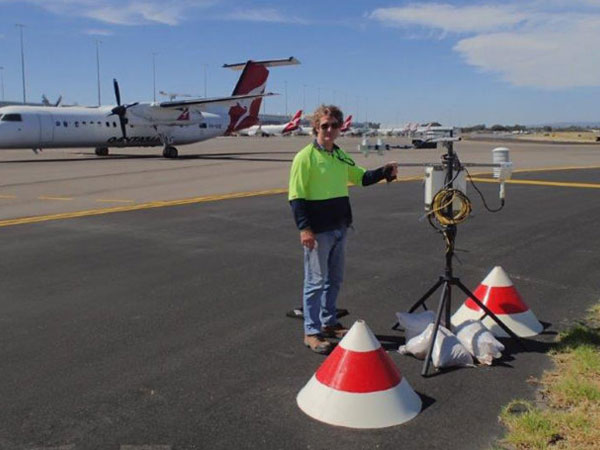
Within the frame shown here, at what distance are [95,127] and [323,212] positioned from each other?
2798cm

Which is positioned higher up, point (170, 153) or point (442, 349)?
point (170, 153)

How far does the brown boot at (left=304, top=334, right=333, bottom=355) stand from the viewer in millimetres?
4668

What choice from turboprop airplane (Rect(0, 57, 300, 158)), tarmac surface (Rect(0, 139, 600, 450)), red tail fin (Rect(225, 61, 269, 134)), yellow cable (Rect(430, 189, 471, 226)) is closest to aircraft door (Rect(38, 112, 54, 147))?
turboprop airplane (Rect(0, 57, 300, 158))

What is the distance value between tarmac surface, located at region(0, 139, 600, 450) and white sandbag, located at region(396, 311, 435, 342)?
0.94 feet

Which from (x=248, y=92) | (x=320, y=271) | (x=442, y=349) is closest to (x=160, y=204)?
(x=320, y=271)

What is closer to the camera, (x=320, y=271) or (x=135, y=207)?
(x=320, y=271)

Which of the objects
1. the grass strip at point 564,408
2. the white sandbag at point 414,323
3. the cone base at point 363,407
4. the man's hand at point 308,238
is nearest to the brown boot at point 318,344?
the white sandbag at point 414,323

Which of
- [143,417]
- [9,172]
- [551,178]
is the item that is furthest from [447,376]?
[9,172]

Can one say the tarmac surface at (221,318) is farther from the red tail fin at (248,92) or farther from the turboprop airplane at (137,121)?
the red tail fin at (248,92)

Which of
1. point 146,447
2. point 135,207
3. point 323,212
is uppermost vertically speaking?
point 323,212

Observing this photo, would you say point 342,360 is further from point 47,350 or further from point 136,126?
point 136,126

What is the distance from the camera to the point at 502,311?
5.19 m

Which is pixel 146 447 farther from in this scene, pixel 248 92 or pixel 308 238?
pixel 248 92

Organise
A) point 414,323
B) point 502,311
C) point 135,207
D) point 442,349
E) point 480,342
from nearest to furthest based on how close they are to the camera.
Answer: point 442,349, point 480,342, point 414,323, point 502,311, point 135,207
